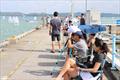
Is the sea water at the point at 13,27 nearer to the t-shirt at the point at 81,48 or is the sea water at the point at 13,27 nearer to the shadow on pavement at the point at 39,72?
the shadow on pavement at the point at 39,72

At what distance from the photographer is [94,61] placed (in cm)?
828

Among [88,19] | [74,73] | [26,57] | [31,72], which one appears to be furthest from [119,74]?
[88,19]

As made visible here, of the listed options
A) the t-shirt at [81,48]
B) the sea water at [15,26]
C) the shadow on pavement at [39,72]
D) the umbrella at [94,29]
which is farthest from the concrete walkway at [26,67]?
the sea water at [15,26]

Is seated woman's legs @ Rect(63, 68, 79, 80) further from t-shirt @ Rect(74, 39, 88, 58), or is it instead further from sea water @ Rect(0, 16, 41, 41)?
sea water @ Rect(0, 16, 41, 41)

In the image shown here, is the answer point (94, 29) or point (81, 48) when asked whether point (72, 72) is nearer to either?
point (81, 48)

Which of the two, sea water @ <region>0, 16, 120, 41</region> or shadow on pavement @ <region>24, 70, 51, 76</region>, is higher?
shadow on pavement @ <region>24, 70, 51, 76</region>

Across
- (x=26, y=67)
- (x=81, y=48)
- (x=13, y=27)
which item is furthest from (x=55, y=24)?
(x=13, y=27)

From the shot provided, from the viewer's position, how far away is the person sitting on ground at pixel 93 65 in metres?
8.14

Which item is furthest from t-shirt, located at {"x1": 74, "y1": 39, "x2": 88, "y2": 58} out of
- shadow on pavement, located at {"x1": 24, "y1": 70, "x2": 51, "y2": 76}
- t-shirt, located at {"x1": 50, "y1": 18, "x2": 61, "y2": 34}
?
t-shirt, located at {"x1": 50, "y1": 18, "x2": 61, "y2": 34}

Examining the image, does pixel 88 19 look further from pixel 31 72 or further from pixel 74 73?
pixel 74 73

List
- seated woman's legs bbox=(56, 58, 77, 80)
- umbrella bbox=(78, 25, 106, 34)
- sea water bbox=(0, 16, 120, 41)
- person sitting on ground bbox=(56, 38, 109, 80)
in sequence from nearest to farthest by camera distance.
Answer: person sitting on ground bbox=(56, 38, 109, 80)
seated woman's legs bbox=(56, 58, 77, 80)
umbrella bbox=(78, 25, 106, 34)
sea water bbox=(0, 16, 120, 41)

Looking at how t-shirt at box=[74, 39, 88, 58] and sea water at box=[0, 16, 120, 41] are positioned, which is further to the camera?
sea water at box=[0, 16, 120, 41]

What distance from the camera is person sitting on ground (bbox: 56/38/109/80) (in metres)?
8.14

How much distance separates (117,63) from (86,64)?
4.36 metres
